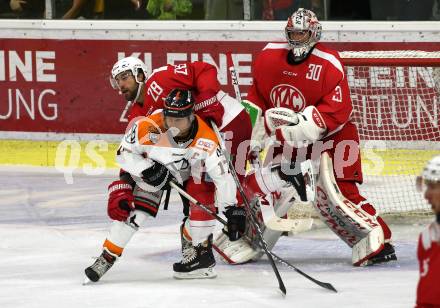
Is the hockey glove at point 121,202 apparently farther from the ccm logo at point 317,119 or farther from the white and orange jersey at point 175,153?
the ccm logo at point 317,119

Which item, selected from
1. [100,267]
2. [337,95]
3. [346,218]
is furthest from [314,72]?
[100,267]

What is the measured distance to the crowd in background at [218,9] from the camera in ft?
30.5

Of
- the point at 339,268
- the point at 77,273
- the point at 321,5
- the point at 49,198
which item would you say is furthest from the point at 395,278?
the point at 321,5

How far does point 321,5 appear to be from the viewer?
372 inches

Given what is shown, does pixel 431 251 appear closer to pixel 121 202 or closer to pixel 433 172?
pixel 433 172

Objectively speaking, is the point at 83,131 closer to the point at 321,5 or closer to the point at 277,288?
the point at 321,5

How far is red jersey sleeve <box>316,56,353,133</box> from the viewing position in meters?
6.44

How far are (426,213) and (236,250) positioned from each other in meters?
1.45

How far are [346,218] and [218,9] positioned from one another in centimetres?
341

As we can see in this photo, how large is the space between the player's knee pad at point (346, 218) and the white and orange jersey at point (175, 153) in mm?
789

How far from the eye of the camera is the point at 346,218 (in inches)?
259

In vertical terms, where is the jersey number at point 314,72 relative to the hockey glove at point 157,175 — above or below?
above

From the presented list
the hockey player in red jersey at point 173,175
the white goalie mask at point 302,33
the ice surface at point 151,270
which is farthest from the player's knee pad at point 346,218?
the hockey player in red jersey at point 173,175

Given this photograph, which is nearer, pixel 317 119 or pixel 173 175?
pixel 173 175
